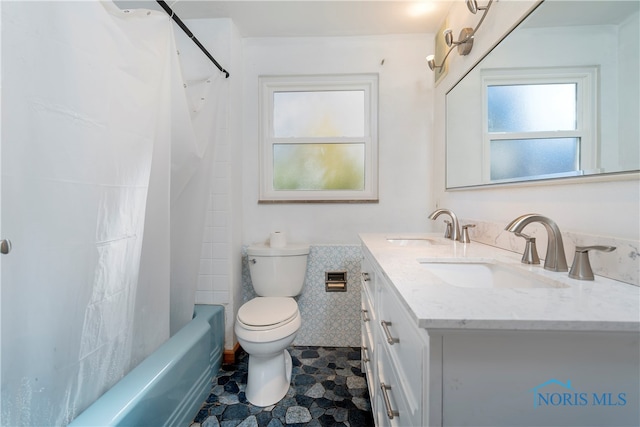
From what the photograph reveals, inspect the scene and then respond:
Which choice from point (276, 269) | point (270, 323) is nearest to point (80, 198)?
point (270, 323)

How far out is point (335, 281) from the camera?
1790 mm

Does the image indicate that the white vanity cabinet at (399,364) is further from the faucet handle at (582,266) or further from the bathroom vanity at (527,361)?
the faucet handle at (582,266)

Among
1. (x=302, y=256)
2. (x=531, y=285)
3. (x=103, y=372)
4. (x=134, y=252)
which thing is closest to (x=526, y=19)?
(x=531, y=285)

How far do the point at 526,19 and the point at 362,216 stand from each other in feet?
4.09

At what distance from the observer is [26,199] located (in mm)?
625

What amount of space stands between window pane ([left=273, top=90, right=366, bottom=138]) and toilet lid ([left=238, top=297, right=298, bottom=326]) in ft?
3.79

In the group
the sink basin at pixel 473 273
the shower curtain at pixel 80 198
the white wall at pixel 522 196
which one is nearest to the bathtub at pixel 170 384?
the shower curtain at pixel 80 198

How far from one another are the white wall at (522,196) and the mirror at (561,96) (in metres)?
0.05

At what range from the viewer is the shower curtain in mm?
613

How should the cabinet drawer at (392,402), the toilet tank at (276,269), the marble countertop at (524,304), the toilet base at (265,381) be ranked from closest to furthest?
the marble countertop at (524,304)
the cabinet drawer at (392,402)
the toilet base at (265,381)
the toilet tank at (276,269)

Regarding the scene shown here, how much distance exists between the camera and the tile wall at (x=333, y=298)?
179 cm

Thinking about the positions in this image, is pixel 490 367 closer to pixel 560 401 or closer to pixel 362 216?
pixel 560 401

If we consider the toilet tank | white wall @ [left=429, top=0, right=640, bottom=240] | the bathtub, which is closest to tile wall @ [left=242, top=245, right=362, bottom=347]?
the toilet tank

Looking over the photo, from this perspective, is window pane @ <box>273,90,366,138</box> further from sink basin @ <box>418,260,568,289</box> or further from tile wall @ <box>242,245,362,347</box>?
sink basin @ <box>418,260,568,289</box>
